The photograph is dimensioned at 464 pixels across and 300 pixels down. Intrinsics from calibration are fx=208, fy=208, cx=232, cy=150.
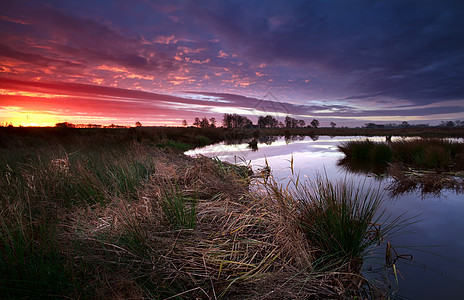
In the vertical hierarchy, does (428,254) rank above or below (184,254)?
below

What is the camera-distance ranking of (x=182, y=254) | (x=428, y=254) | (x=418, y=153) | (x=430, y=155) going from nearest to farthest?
(x=182, y=254) → (x=428, y=254) → (x=430, y=155) → (x=418, y=153)

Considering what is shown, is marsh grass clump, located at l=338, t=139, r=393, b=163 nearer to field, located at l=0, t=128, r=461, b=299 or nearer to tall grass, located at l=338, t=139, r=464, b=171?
tall grass, located at l=338, t=139, r=464, b=171

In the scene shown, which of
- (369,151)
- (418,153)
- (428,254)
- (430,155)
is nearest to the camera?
(428,254)

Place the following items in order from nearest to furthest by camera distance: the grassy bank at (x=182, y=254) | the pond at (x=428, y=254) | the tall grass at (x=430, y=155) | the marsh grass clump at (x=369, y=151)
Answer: the grassy bank at (x=182, y=254) → the pond at (x=428, y=254) → the tall grass at (x=430, y=155) → the marsh grass clump at (x=369, y=151)

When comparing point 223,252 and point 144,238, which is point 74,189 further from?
point 223,252

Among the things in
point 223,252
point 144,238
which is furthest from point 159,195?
point 223,252

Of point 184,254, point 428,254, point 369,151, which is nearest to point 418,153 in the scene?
point 369,151

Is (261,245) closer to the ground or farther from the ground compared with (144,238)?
closer to the ground

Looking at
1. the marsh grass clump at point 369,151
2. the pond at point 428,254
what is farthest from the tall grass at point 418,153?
the pond at point 428,254

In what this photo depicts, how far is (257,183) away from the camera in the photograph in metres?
4.29

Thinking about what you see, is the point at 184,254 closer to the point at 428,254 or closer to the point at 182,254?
the point at 182,254

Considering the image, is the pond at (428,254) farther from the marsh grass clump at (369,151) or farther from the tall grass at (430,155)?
the marsh grass clump at (369,151)

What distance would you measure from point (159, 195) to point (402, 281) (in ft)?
11.4

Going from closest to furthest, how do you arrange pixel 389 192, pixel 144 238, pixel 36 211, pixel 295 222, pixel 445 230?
pixel 144 238
pixel 295 222
pixel 36 211
pixel 445 230
pixel 389 192
